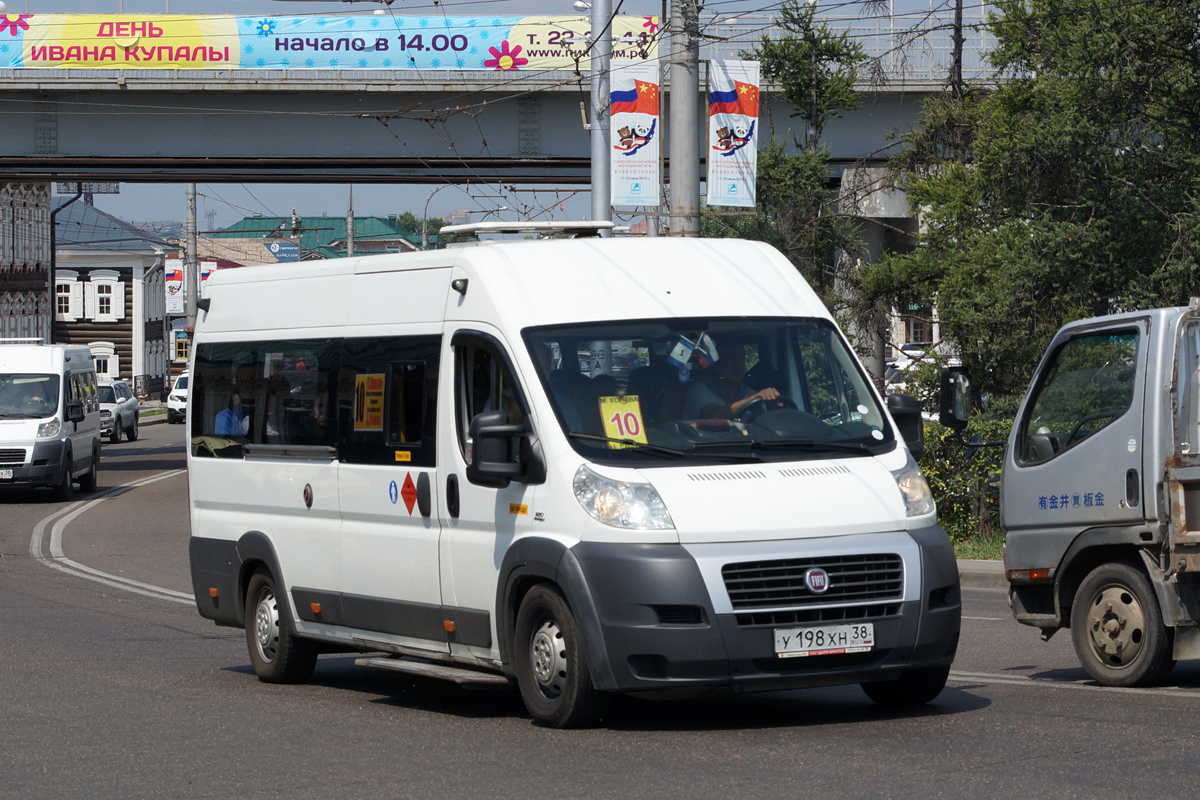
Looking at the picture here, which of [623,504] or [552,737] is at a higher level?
[623,504]

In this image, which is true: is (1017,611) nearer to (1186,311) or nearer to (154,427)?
(1186,311)

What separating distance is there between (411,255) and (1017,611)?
4032mm

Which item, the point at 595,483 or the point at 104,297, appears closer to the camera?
the point at 595,483

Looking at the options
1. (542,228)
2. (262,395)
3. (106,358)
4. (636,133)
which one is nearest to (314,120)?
(636,133)

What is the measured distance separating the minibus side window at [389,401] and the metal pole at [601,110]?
43.1ft

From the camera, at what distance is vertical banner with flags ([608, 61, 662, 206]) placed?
2131cm

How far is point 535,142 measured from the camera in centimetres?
3572

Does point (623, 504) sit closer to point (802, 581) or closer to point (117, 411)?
point (802, 581)

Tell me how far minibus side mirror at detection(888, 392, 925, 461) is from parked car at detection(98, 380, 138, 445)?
140 ft

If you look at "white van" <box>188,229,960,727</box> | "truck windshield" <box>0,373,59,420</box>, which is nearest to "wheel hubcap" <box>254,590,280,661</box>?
"white van" <box>188,229,960,727</box>

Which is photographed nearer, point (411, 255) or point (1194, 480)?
point (1194, 480)

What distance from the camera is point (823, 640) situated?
7277 mm

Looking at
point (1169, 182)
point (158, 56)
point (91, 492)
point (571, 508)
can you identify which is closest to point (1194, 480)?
point (571, 508)

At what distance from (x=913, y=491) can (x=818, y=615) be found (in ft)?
2.83
